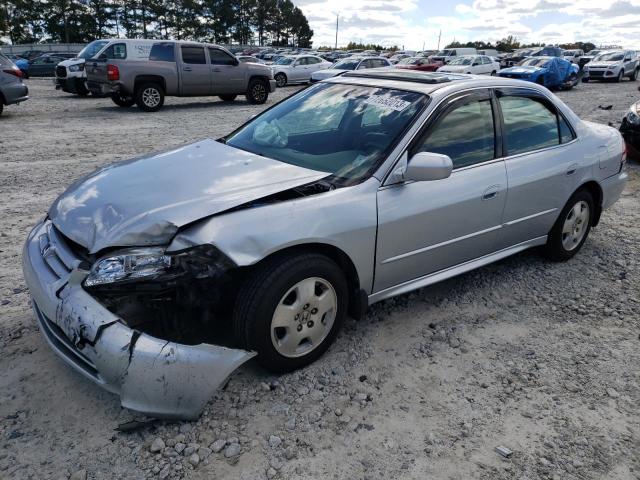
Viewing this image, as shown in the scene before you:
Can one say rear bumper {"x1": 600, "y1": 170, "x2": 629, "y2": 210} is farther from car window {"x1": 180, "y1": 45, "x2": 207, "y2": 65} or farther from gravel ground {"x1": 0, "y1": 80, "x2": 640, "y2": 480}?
car window {"x1": 180, "y1": 45, "x2": 207, "y2": 65}

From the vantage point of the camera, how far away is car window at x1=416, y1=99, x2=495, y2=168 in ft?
10.7

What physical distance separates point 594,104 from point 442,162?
15.8 m

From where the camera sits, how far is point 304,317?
9.07 ft

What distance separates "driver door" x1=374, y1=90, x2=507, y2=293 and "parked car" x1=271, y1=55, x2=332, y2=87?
20.3 metres

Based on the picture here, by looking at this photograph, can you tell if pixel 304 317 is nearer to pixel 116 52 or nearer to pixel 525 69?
pixel 116 52

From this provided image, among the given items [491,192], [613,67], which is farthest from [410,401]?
[613,67]

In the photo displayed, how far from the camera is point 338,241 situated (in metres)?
2.77

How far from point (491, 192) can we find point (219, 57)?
1337cm

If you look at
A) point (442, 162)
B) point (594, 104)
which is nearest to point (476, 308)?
point (442, 162)

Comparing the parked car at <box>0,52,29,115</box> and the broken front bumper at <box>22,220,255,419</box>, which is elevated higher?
the parked car at <box>0,52,29,115</box>

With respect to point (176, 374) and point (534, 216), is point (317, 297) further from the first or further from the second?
point (534, 216)

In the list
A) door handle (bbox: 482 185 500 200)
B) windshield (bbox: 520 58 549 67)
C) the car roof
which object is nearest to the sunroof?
the car roof

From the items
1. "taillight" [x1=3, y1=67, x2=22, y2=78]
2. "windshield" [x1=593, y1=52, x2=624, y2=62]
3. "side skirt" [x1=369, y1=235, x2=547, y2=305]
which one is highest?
"windshield" [x1=593, y1=52, x2=624, y2=62]

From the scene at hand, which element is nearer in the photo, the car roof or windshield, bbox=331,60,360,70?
the car roof
